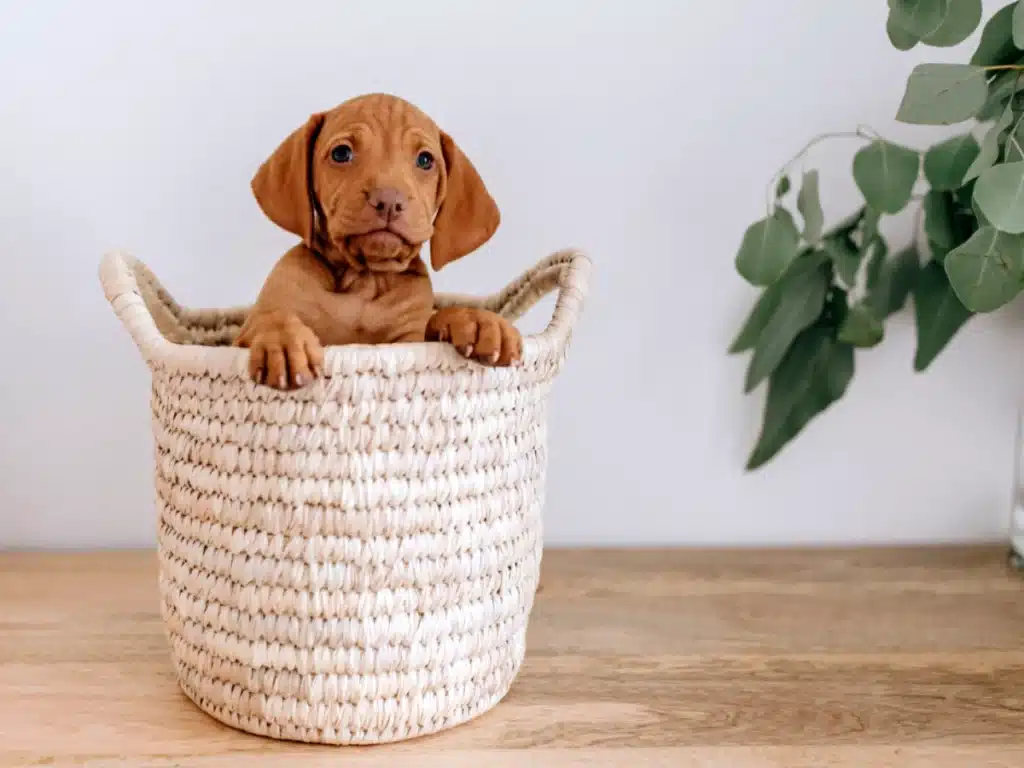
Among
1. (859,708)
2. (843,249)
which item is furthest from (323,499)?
(843,249)

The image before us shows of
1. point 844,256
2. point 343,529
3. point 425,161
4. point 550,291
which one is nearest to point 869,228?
point 844,256

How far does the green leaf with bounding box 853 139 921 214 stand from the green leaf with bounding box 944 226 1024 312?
→ 0.53 ft

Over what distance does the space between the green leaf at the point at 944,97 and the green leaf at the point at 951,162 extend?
0.16 meters

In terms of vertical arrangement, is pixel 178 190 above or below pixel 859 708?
above

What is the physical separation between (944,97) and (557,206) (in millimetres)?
475

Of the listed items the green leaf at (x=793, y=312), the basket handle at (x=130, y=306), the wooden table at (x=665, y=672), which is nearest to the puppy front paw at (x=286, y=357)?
the basket handle at (x=130, y=306)

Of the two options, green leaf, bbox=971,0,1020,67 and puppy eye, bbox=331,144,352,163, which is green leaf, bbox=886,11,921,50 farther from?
puppy eye, bbox=331,144,352,163

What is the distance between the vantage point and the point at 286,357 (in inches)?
28.3

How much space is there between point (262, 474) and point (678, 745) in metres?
0.38

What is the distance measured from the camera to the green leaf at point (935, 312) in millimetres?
1162

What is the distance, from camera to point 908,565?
3.96 feet

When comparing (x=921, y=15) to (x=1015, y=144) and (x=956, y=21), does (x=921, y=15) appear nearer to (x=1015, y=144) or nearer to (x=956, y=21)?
(x=956, y=21)

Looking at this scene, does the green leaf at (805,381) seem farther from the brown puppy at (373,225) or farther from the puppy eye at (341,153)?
the puppy eye at (341,153)

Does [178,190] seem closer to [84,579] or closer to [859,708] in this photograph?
[84,579]
